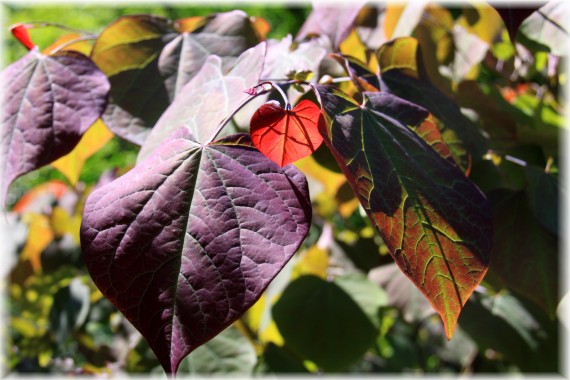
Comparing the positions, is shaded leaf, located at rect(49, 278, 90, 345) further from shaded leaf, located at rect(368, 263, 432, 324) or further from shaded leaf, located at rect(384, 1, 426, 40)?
shaded leaf, located at rect(384, 1, 426, 40)

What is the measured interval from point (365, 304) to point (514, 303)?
32 centimetres

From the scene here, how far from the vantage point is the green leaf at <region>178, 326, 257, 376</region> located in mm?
1130

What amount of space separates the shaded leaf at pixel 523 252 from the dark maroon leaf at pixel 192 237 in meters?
0.39

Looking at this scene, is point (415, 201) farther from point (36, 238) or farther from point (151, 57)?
point (36, 238)

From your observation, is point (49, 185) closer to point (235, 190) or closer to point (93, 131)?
point (93, 131)

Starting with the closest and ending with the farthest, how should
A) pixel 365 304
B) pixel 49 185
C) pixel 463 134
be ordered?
pixel 463 134, pixel 365 304, pixel 49 185

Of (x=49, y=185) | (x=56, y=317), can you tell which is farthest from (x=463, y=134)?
(x=49, y=185)

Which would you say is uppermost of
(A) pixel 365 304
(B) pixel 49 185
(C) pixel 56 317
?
(A) pixel 365 304

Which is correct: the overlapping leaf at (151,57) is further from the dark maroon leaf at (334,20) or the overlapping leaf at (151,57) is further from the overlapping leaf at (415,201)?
the overlapping leaf at (415,201)

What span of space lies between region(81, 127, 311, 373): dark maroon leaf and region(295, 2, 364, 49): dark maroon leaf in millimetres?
360

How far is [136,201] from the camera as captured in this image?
2.00 feet

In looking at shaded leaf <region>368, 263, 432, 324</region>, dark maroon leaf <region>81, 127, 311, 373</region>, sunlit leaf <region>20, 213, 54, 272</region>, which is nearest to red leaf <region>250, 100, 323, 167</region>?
dark maroon leaf <region>81, 127, 311, 373</region>

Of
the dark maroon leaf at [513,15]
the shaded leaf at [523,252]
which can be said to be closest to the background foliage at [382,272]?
the shaded leaf at [523,252]

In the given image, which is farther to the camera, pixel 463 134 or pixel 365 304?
pixel 365 304
